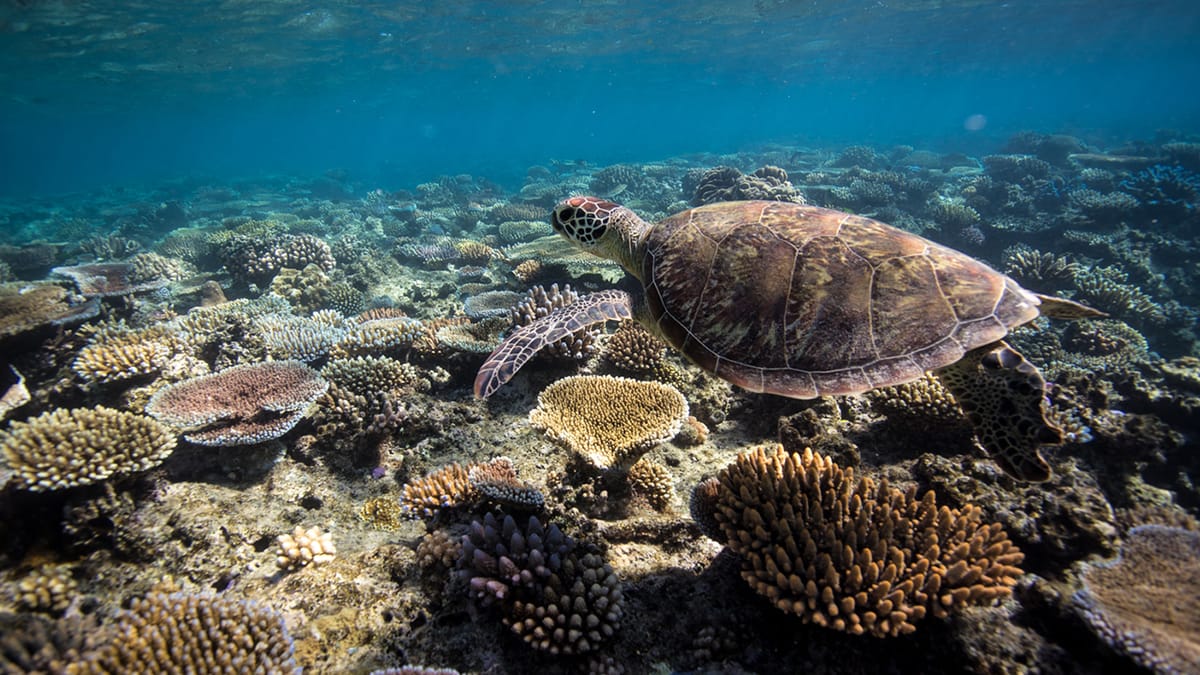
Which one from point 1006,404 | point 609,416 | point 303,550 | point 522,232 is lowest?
point 522,232

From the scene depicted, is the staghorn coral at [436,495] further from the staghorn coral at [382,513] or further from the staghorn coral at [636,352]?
the staghorn coral at [636,352]

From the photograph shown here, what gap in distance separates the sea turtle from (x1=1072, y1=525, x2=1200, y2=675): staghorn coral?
574 mm

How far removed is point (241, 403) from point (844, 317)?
17.4 feet

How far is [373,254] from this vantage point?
1181 cm

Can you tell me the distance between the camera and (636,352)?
498 cm

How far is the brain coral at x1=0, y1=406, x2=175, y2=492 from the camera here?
10.4ft

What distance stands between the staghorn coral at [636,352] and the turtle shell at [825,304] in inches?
54.9

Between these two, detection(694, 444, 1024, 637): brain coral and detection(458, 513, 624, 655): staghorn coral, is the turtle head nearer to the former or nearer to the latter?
detection(694, 444, 1024, 637): brain coral

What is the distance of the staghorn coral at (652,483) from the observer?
12.0 ft

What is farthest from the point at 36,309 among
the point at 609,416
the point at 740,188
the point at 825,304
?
the point at 740,188

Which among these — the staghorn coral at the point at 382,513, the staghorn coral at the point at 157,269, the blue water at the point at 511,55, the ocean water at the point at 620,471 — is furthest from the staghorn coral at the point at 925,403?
the blue water at the point at 511,55

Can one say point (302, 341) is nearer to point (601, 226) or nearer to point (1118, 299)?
point (601, 226)

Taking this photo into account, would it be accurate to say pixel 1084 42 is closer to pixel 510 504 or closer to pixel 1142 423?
pixel 1142 423

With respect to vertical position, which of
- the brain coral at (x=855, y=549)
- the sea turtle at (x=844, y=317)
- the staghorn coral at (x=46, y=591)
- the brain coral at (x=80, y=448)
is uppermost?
the sea turtle at (x=844, y=317)
